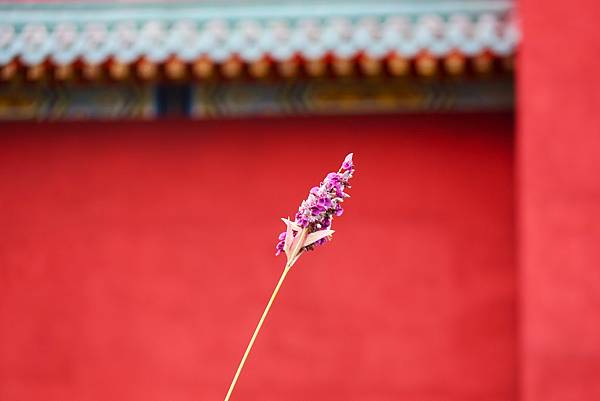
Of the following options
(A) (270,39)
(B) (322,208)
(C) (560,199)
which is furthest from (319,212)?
(A) (270,39)

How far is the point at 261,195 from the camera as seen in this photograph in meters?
6.22

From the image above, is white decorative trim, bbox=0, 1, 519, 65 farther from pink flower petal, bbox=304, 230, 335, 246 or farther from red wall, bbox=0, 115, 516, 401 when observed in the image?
pink flower petal, bbox=304, 230, 335, 246

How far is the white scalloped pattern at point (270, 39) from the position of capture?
5.79 meters

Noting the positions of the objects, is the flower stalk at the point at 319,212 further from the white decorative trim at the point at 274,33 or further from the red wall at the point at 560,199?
the white decorative trim at the point at 274,33

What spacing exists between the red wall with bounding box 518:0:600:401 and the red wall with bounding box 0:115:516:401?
42 centimetres

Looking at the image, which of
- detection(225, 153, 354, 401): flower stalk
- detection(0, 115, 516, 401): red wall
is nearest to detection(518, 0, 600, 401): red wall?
detection(0, 115, 516, 401): red wall

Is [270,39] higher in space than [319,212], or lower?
higher

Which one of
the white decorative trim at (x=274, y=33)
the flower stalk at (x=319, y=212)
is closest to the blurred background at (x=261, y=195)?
the white decorative trim at (x=274, y=33)

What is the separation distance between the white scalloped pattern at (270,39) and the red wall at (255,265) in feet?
1.70

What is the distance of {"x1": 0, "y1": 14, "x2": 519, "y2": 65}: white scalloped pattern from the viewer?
19.0 feet

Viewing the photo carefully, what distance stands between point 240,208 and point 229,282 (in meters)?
0.39

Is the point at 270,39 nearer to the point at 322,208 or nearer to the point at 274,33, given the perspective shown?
the point at 274,33

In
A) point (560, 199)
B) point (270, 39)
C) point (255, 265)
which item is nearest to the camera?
point (560, 199)

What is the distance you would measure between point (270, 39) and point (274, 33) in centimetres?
6
